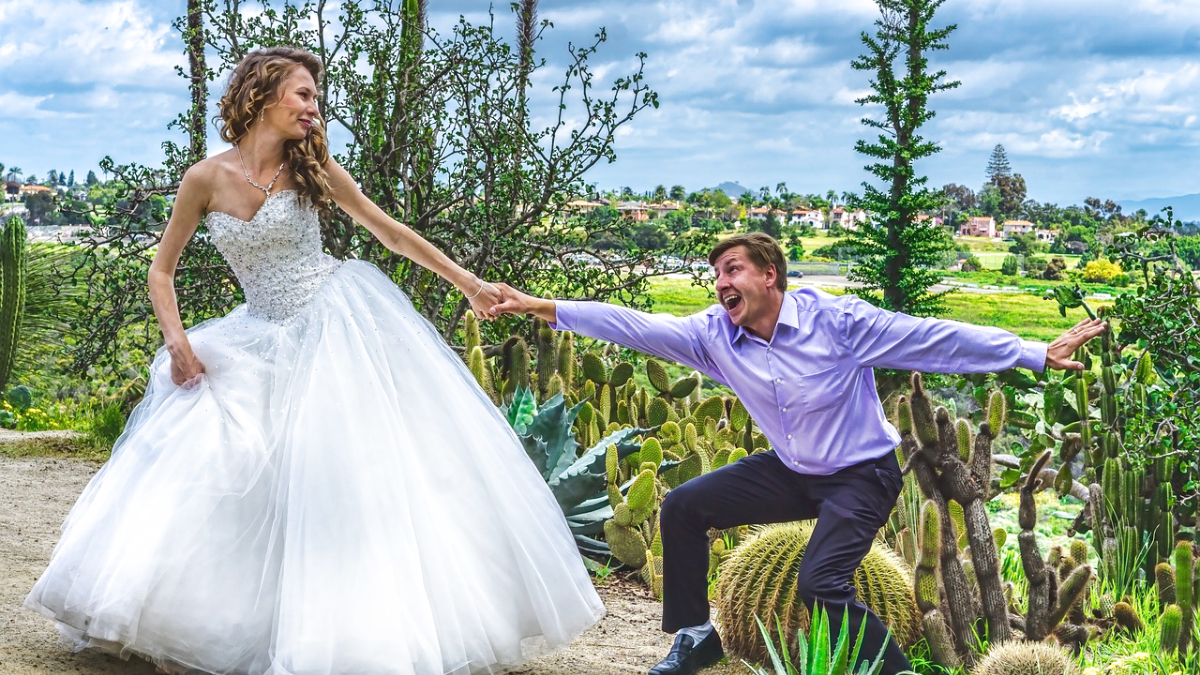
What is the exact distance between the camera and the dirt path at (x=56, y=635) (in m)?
3.70

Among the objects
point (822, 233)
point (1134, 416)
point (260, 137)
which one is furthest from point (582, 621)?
point (822, 233)

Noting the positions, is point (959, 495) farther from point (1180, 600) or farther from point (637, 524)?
point (637, 524)

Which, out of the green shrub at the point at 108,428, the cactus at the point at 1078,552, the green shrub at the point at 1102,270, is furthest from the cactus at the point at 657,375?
the green shrub at the point at 108,428

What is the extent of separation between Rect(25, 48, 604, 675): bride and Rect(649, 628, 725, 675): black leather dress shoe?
31 cm

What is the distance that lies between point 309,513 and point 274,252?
98cm

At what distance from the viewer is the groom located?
3795mm

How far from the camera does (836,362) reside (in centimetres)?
391

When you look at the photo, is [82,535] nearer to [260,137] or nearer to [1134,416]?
[260,137]

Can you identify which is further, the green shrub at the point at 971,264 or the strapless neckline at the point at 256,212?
the green shrub at the point at 971,264

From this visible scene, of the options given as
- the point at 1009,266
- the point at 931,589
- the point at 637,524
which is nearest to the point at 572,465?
the point at 637,524

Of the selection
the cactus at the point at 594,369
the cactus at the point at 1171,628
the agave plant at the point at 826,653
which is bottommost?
the cactus at the point at 1171,628

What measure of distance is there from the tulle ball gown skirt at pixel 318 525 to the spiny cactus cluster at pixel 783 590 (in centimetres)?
58

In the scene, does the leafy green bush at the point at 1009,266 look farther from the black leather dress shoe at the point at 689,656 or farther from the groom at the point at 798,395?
the black leather dress shoe at the point at 689,656

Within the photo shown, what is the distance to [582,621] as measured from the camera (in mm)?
3826
